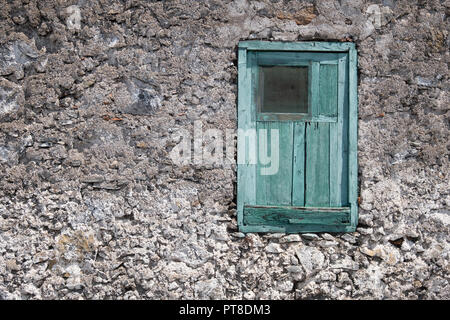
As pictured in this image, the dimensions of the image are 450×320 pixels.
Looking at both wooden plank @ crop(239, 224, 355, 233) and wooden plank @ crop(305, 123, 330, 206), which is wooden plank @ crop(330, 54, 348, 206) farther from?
wooden plank @ crop(239, 224, 355, 233)

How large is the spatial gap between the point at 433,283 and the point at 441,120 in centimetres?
110

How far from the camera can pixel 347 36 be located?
2.98 metres

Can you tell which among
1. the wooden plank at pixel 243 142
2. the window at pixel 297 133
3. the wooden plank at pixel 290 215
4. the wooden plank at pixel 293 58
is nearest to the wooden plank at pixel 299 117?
the window at pixel 297 133

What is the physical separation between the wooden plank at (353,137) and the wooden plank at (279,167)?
1.32 ft

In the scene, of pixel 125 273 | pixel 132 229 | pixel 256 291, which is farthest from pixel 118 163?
pixel 256 291

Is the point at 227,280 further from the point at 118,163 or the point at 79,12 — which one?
the point at 79,12

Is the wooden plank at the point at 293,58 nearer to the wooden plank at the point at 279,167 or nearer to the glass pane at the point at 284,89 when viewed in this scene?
the glass pane at the point at 284,89

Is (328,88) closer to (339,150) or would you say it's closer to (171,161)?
(339,150)

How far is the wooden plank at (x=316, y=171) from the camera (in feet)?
9.78

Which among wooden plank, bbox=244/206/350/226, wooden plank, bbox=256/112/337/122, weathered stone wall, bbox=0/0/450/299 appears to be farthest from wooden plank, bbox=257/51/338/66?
wooden plank, bbox=244/206/350/226

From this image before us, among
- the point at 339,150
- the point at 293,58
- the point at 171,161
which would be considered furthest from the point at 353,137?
the point at 171,161

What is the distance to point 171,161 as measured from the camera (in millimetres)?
2906

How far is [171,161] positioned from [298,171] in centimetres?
86

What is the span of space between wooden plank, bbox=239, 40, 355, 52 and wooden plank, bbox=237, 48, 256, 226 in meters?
0.09
